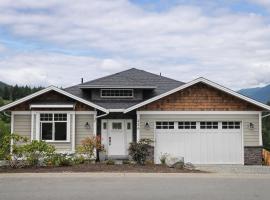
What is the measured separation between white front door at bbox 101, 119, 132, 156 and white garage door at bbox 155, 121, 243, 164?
7.64 feet

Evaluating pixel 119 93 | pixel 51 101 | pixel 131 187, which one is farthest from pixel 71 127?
pixel 131 187

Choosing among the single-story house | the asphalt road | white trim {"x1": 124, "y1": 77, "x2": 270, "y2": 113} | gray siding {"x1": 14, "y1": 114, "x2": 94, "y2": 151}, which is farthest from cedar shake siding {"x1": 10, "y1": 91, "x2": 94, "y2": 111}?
the asphalt road

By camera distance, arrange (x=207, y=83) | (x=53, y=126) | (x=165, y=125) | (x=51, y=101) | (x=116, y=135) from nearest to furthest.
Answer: (x=207, y=83) → (x=53, y=126) → (x=165, y=125) → (x=51, y=101) → (x=116, y=135)

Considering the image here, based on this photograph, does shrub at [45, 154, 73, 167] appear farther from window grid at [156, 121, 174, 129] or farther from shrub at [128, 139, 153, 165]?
window grid at [156, 121, 174, 129]

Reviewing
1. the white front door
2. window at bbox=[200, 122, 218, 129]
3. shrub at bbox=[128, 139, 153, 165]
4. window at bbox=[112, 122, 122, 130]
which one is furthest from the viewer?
window at bbox=[112, 122, 122, 130]

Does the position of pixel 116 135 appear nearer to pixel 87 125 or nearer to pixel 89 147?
pixel 87 125

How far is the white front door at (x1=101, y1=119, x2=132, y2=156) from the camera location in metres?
25.5

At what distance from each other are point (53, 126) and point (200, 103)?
7.43 metres

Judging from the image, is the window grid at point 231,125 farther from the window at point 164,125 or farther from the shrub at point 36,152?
the shrub at point 36,152

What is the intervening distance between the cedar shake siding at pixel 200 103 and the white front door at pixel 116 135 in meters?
2.56

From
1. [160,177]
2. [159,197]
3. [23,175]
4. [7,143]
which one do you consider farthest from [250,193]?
[7,143]

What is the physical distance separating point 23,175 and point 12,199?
528 cm

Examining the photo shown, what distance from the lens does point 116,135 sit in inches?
1010

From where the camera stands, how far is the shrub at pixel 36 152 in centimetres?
1908
